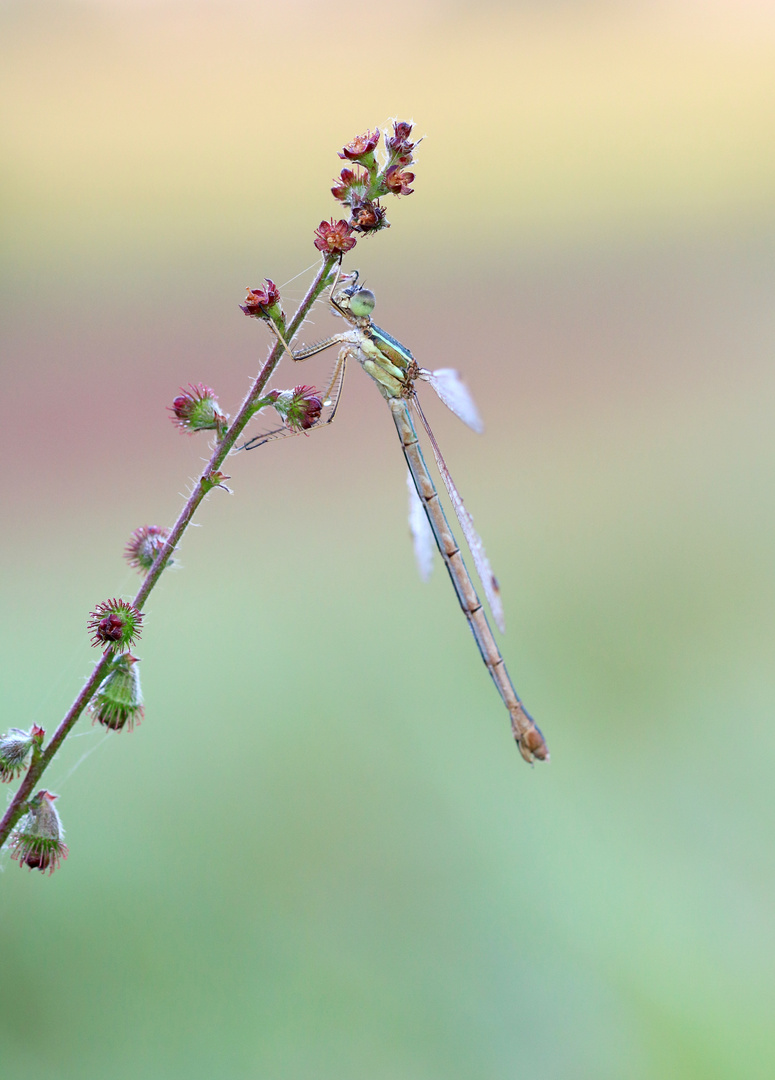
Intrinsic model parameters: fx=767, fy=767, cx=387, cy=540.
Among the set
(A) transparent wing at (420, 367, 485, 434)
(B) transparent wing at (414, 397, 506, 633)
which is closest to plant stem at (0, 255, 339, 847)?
(A) transparent wing at (420, 367, 485, 434)

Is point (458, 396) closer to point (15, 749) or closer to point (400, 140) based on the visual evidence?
point (400, 140)

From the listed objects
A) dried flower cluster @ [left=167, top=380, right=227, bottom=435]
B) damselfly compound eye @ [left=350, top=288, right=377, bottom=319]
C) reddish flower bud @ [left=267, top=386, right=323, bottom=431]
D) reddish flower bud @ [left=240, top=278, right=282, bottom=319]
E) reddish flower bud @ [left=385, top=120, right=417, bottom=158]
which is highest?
damselfly compound eye @ [left=350, top=288, right=377, bottom=319]

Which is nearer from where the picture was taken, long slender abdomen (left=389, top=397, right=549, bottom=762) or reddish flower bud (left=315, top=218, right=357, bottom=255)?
reddish flower bud (left=315, top=218, right=357, bottom=255)

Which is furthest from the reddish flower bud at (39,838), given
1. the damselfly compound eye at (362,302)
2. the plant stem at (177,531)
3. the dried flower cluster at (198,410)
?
the damselfly compound eye at (362,302)

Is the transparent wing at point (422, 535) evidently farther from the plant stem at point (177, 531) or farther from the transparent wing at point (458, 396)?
the plant stem at point (177, 531)

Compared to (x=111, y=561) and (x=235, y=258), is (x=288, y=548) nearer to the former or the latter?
(x=111, y=561)

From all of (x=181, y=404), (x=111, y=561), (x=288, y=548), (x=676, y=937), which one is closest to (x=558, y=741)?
(x=676, y=937)

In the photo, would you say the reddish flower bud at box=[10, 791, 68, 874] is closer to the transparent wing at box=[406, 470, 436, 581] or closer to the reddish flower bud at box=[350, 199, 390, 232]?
the reddish flower bud at box=[350, 199, 390, 232]
